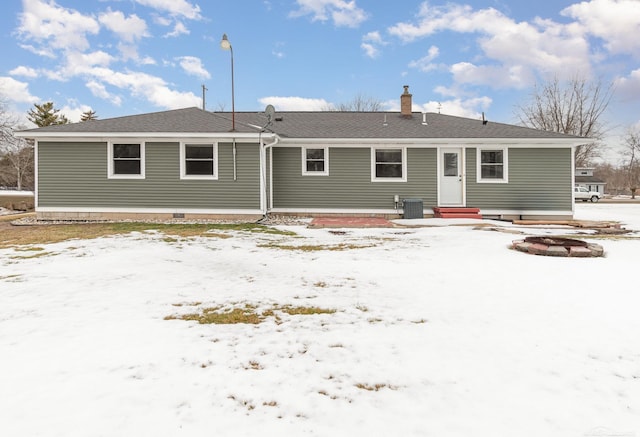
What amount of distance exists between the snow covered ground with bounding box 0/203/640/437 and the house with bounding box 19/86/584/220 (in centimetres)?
689

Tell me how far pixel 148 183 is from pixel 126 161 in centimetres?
109

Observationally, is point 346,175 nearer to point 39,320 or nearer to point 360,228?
point 360,228

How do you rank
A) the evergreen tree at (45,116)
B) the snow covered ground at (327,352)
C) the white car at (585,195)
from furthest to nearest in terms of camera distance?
1. the evergreen tree at (45,116)
2. the white car at (585,195)
3. the snow covered ground at (327,352)

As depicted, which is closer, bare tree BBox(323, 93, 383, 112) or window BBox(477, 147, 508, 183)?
window BBox(477, 147, 508, 183)

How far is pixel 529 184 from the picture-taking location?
1288cm

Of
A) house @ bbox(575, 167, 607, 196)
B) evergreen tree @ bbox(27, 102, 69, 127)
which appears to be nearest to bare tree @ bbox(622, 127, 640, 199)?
house @ bbox(575, 167, 607, 196)

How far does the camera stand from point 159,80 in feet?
127

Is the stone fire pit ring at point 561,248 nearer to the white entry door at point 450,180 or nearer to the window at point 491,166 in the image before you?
the white entry door at point 450,180

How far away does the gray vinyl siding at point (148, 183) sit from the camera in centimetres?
1193

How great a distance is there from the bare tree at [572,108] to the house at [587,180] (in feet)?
23.9

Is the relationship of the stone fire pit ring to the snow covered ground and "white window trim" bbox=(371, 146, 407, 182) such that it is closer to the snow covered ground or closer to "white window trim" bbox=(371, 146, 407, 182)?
the snow covered ground

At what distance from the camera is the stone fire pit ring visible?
6.19 metres

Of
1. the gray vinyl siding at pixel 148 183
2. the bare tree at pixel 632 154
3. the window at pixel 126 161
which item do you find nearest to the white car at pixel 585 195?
the bare tree at pixel 632 154

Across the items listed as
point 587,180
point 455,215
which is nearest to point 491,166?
point 455,215
